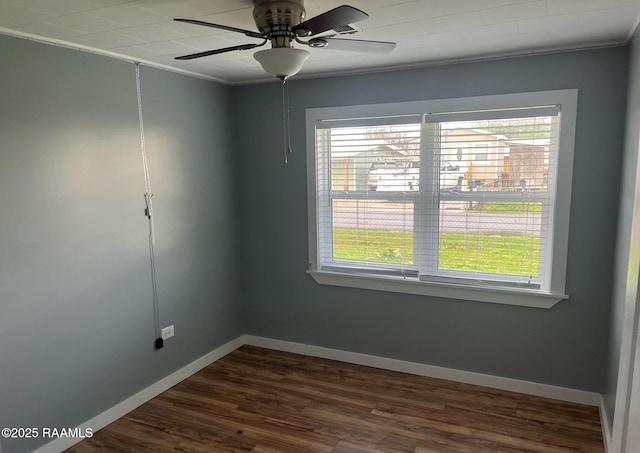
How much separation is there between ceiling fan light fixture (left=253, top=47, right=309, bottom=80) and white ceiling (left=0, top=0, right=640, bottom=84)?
0.28 meters

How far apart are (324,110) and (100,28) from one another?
1.67 m

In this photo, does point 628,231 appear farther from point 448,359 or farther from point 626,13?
point 448,359

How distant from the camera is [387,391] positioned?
3104mm

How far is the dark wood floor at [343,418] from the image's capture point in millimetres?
2512

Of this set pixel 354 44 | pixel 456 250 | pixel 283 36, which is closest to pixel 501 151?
pixel 456 250

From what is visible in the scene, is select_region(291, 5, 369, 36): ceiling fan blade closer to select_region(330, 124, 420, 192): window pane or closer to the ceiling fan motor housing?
the ceiling fan motor housing

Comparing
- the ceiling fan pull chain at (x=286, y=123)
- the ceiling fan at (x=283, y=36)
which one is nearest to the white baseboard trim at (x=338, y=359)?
the ceiling fan pull chain at (x=286, y=123)

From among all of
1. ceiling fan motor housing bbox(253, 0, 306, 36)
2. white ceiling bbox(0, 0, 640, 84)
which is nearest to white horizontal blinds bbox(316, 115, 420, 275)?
white ceiling bbox(0, 0, 640, 84)

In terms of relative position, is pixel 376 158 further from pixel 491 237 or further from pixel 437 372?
pixel 437 372

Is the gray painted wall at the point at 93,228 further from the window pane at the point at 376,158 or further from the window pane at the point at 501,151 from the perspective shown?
the window pane at the point at 501,151

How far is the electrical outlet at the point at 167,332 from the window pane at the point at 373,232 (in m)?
1.38

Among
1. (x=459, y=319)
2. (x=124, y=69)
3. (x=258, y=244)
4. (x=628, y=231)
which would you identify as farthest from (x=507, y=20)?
(x=258, y=244)

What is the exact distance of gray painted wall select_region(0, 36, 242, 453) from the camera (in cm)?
223

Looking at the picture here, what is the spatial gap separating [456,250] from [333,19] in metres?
2.14
